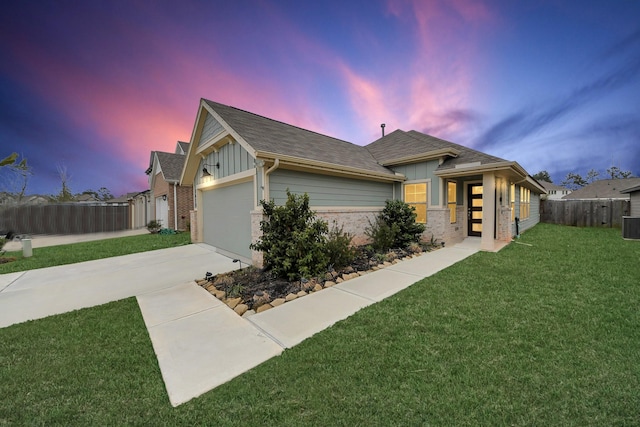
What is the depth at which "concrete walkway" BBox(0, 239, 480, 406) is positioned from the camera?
254 centimetres

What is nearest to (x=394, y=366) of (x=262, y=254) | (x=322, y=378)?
(x=322, y=378)

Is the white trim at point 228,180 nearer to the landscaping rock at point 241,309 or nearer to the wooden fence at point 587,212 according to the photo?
the landscaping rock at point 241,309

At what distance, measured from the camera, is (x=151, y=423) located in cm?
180

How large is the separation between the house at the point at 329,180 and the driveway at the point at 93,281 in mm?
1415

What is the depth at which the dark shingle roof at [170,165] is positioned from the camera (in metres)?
15.1

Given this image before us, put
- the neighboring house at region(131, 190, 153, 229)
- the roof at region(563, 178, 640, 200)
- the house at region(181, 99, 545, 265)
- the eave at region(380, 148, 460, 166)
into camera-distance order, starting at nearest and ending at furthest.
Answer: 1. the house at region(181, 99, 545, 265)
2. the eave at region(380, 148, 460, 166)
3. the neighboring house at region(131, 190, 153, 229)
4. the roof at region(563, 178, 640, 200)

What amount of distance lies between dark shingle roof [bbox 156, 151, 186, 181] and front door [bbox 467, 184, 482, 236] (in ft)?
52.8

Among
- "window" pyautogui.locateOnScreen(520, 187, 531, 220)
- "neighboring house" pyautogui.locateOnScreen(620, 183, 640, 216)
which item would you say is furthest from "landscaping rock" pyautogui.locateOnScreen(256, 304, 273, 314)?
"neighboring house" pyautogui.locateOnScreen(620, 183, 640, 216)

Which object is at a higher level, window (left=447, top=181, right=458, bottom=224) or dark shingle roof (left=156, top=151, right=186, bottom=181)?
dark shingle roof (left=156, top=151, right=186, bottom=181)

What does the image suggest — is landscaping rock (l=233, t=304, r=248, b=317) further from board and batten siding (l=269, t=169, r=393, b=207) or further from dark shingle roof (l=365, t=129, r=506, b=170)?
dark shingle roof (l=365, t=129, r=506, b=170)

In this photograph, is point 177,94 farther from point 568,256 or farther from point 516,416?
point 568,256

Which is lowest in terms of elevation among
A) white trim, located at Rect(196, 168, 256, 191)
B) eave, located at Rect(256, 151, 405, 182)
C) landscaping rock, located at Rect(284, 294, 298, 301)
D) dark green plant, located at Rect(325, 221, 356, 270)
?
landscaping rock, located at Rect(284, 294, 298, 301)

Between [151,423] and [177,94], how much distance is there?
1343 cm

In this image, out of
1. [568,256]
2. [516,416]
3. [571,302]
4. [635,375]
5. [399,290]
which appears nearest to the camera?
[516,416]
